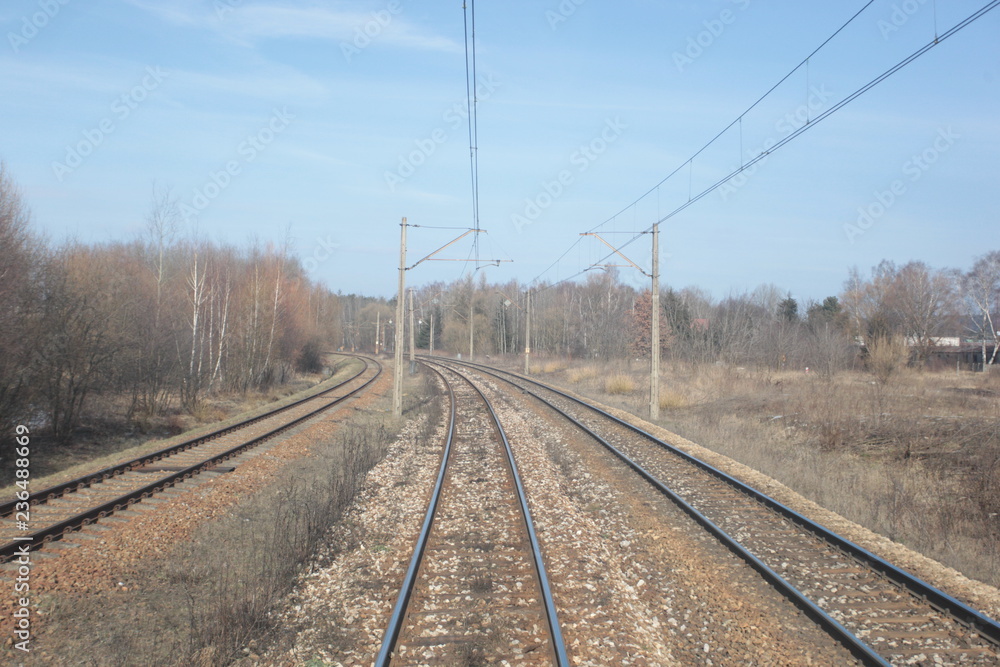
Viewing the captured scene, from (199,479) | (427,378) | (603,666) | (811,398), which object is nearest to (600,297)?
(427,378)

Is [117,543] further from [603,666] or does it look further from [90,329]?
[90,329]

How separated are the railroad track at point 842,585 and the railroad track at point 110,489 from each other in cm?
802

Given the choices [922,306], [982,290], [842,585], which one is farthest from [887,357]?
[982,290]

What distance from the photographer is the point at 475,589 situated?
249 inches

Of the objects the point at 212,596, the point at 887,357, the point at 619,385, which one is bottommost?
the point at 212,596

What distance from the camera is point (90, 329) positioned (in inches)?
620

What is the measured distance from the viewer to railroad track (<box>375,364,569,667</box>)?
16.7ft

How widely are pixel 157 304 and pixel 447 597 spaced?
19.3 metres

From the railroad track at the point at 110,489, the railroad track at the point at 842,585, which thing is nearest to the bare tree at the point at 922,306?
the railroad track at the point at 842,585

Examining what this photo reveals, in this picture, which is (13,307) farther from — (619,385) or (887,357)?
(887,357)

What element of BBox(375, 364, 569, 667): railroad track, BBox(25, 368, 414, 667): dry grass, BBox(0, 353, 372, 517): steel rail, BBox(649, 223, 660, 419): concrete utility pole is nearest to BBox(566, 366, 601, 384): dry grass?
BBox(649, 223, 660, 419): concrete utility pole

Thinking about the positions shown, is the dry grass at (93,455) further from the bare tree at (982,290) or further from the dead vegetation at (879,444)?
the bare tree at (982,290)

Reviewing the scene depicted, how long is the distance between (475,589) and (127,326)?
52.4 ft

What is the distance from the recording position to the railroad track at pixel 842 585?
17.0ft
